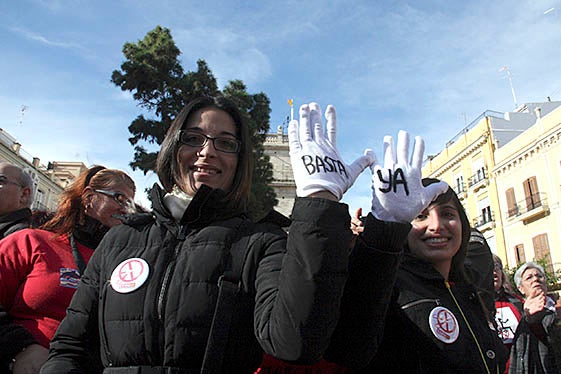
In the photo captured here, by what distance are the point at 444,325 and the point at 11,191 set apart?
10.1 ft

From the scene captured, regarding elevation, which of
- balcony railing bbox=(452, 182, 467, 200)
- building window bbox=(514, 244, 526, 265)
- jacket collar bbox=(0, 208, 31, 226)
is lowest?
jacket collar bbox=(0, 208, 31, 226)

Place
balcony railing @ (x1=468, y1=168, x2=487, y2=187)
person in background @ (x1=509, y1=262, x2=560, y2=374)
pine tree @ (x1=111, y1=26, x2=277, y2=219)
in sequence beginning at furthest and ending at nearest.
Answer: balcony railing @ (x1=468, y1=168, x2=487, y2=187), pine tree @ (x1=111, y1=26, x2=277, y2=219), person in background @ (x1=509, y1=262, x2=560, y2=374)

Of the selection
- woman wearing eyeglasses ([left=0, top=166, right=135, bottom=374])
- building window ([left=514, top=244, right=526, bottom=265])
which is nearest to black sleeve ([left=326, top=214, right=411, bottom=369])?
woman wearing eyeglasses ([left=0, top=166, right=135, bottom=374])

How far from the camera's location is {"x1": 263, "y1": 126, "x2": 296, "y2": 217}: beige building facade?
36.0m

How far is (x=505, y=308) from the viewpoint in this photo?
4227mm

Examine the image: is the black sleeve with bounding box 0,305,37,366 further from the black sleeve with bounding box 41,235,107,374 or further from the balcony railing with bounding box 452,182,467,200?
the balcony railing with bounding box 452,182,467,200

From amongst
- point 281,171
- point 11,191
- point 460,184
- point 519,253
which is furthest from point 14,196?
point 281,171

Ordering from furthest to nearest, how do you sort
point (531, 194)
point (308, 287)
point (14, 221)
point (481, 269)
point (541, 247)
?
point (531, 194)
point (541, 247)
point (481, 269)
point (14, 221)
point (308, 287)

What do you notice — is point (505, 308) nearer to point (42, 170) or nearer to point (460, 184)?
point (460, 184)

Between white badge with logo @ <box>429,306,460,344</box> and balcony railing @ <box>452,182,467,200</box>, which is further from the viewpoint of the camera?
balcony railing @ <box>452,182,467,200</box>

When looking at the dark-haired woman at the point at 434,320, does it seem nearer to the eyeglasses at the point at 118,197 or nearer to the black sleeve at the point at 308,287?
the black sleeve at the point at 308,287

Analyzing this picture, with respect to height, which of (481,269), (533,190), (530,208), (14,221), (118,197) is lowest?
(481,269)

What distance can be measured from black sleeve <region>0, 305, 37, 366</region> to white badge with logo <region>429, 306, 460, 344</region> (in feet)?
5.90

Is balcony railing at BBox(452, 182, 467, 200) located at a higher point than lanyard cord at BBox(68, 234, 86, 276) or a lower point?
higher
